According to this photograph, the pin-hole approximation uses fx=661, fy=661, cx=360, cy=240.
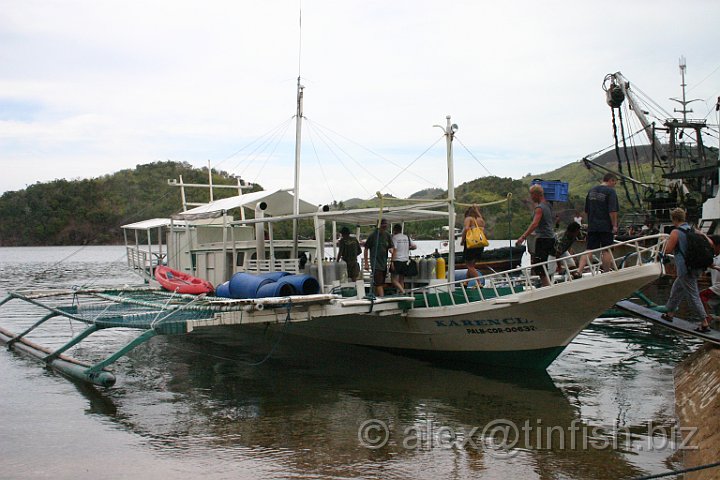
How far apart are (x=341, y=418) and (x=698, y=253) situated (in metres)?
6.61

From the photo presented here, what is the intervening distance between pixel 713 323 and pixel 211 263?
12885mm

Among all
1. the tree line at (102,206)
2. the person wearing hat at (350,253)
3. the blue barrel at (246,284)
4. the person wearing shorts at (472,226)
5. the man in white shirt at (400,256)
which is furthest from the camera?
the tree line at (102,206)

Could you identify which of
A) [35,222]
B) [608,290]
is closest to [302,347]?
[608,290]

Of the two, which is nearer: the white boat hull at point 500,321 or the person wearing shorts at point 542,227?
the white boat hull at point 500,321

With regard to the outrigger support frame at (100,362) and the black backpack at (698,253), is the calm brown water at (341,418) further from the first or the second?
the black backpack at (698,253)

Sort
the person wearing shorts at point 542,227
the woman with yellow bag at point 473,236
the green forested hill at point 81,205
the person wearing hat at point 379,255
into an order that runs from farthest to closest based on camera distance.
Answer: the green forested hill at point 81,205, the person wearing hat at point 379,255, the woman with yellow bag at point 473,236, the person wearing shorts at point 542,227

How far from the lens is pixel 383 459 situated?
857 centimetres

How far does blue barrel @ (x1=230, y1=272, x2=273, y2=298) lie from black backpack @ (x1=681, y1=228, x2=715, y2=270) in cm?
809

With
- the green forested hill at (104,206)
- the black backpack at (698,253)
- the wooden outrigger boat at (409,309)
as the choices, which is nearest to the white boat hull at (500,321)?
the wooden outrigger boat at (409,309)

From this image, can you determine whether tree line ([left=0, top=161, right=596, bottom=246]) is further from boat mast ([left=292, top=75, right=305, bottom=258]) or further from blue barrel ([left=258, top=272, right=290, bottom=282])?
blue barrel ([left=258, top=272, right=290, bottom=282])

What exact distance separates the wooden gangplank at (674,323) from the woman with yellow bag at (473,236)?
289 centimetres

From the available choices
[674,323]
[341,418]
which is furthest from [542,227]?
[341,418]

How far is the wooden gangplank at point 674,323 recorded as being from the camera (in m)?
11.2

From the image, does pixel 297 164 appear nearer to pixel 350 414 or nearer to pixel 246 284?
pixel 246 284
